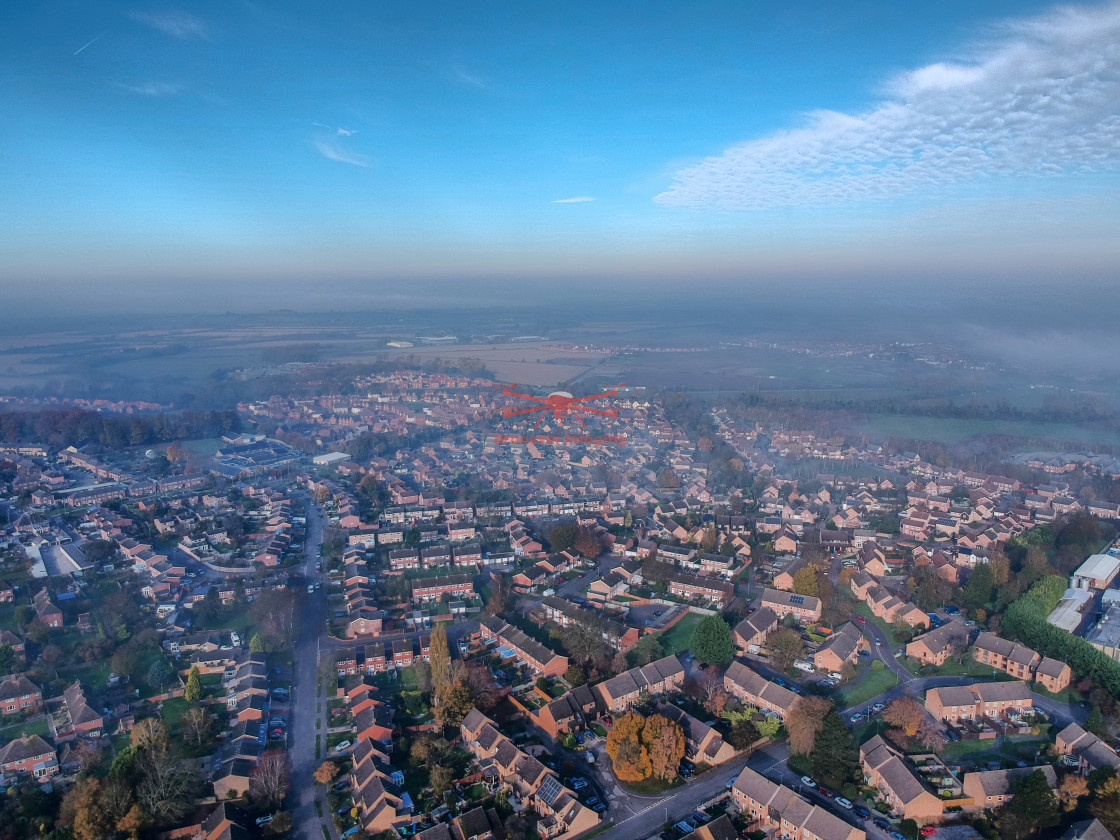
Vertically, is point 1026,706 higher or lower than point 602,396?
lower

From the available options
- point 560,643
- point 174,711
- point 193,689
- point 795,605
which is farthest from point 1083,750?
point 174,711

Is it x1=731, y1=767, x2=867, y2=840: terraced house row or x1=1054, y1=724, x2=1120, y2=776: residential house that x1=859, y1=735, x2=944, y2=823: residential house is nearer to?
x1=731, y1=767, x2=867, y2=840: terraced house row

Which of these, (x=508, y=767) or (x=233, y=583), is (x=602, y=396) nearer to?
(x=233, y=583)

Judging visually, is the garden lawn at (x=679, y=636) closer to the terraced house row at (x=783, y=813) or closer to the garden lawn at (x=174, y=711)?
the terraced house row at (x=783, y=813)

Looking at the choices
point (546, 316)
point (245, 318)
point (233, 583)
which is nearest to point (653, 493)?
point (233, 583)

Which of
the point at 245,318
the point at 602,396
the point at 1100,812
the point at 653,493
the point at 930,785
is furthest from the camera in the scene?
the point at 245,318

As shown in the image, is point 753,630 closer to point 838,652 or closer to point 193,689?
point 838,652

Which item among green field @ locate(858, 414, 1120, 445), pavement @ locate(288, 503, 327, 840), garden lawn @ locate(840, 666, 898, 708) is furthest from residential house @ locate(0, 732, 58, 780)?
green field @ locate(858, 414, 1120, 445)
